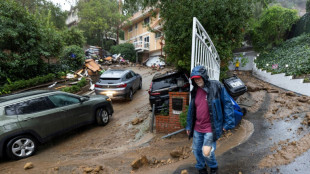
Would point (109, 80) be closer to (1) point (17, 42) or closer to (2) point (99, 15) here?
(1) point (17, 42)

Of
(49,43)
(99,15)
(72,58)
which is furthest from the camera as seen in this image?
(99,15)

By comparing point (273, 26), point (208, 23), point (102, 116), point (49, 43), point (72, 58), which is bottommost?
point (102, 116)

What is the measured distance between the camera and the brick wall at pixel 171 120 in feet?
14.2

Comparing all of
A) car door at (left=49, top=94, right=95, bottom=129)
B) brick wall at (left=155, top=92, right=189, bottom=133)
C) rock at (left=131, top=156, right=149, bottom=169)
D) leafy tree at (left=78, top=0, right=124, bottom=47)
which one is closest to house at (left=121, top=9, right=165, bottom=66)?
leafy tree at (left=78, top=0, right=124, bottom=47)

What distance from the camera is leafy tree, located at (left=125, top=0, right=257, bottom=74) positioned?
568cm

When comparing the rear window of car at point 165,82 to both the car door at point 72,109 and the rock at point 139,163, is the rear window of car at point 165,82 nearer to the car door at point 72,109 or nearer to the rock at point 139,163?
the car door at point 72,109

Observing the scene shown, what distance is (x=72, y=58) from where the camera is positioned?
49.0 feet

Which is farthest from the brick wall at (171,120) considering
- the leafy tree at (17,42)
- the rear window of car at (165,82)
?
the leafy tree at (17,42)

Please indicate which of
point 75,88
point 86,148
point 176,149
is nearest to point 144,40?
point 75,88

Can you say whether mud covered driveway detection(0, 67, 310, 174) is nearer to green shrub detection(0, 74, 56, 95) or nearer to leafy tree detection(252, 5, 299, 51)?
green shrub detection(0, 74, 56, 95)

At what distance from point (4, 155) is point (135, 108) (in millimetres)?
4791

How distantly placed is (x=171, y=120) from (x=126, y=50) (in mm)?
22370

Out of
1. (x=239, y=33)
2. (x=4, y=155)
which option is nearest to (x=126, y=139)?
(x=4, y=155)

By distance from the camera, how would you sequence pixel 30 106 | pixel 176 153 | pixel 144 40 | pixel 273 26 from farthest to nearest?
pixel 144 40 → pixel 273 26 → pixel 30 106 → pixel 176 153
